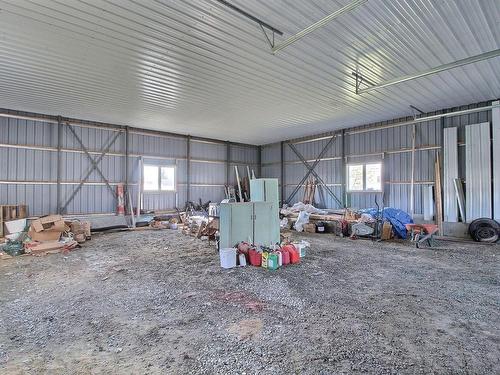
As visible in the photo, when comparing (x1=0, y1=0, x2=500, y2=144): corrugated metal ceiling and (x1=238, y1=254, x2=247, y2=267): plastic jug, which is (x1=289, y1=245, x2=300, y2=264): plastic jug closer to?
(x1=238, y1=254, x2=247, y2=267): plastic jug

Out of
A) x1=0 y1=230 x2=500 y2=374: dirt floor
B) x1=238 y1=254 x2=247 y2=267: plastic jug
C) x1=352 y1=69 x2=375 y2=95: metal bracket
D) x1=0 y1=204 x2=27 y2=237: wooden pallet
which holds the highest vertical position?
x1=352 y1=69 x2=375 y2=95: metal bracket

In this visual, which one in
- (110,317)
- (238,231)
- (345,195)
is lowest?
(110,317)

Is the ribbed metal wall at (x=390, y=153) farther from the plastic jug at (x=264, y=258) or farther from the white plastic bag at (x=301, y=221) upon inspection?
the plastic jug at (x=264, y=258)

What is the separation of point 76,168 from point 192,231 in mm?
4404

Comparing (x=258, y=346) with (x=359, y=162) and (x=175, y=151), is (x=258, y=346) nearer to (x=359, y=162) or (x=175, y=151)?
(x=359, y=162)

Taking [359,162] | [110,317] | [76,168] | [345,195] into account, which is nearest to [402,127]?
[359,162]

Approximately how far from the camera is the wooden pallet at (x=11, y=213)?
7.43 metres

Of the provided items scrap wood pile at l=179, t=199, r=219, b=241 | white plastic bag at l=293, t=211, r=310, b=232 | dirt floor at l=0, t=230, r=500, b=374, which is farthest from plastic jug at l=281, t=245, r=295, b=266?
white plastic bag at l=293, t=211, r=310, b=232

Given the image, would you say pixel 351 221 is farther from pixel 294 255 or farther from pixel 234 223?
pixel 234 223

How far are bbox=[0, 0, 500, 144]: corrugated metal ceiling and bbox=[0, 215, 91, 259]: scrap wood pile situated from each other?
10.2 ft

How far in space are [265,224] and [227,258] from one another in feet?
4.38

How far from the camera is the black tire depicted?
689 centimetres

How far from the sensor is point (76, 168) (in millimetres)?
9141

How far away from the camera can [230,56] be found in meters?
4.80
